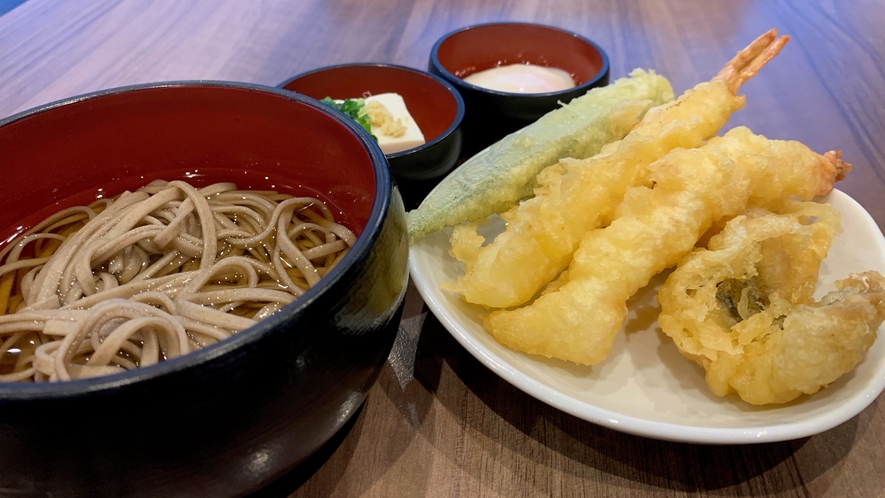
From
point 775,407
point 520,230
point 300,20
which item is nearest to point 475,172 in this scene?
point 520,230

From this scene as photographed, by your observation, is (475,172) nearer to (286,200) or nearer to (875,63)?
(286,200)

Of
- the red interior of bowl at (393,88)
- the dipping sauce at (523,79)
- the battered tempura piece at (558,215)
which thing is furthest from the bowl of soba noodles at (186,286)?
the dipping sauce at (523,79)

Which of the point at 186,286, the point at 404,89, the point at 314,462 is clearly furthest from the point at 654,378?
the point at 404,89

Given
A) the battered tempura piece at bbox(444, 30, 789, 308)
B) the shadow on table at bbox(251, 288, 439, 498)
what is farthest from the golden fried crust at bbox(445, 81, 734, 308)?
the shadow on table at bbox(251, 288, 439, 498)

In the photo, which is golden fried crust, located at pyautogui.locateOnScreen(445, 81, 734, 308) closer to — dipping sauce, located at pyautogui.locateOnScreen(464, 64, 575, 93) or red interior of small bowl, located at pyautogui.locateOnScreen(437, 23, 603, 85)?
dipping sauce, located at pyautogui.locateOnScreen(464, 64, 575, 93)

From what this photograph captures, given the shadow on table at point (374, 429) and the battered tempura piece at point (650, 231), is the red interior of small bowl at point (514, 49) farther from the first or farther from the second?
the shadow on table at point (374, 429)

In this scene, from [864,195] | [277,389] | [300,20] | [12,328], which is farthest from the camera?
[300,20]

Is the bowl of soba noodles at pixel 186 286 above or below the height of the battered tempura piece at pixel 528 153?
above
